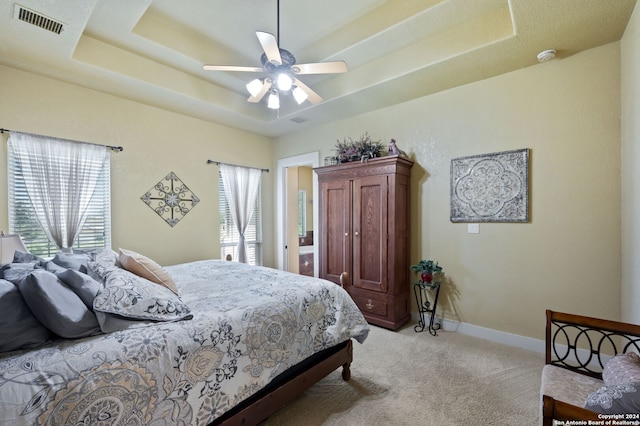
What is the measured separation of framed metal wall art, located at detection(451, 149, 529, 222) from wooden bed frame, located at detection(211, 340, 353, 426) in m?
1.98

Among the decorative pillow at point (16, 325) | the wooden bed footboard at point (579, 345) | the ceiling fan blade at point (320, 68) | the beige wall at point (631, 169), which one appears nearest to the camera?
the wooden bed footboard at point (579, 345)

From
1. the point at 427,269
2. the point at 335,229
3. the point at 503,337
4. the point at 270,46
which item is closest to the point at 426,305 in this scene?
the point at 427,269

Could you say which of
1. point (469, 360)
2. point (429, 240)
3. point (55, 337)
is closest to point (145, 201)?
point (55, 337)

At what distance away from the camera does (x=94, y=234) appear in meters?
3.10

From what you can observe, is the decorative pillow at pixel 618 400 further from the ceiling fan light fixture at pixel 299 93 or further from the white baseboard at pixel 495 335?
the ceiling fan light fixture at pixel 299 93

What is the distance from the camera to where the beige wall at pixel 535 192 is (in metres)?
2.34

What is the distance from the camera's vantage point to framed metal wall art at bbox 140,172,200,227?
3539mm

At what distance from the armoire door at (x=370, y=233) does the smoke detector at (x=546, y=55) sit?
5.73 feet

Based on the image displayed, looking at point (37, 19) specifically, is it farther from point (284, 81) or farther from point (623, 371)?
point (623, 371)

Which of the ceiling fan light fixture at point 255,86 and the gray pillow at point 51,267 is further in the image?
the ceiling fan light fixture at point 255,86

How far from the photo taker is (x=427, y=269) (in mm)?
3107

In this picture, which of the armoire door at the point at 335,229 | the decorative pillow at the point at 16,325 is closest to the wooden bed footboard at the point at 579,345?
the decorative pillow at the point at 16,325

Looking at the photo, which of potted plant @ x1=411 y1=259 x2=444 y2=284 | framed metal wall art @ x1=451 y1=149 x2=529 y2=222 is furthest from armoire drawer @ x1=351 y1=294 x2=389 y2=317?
framed metal wall art @ x1=451 y1=149 x2=529 y2=222

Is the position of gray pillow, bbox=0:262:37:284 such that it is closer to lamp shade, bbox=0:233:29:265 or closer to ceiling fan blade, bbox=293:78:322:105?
lamp shade, bbox=0:233:29:265
